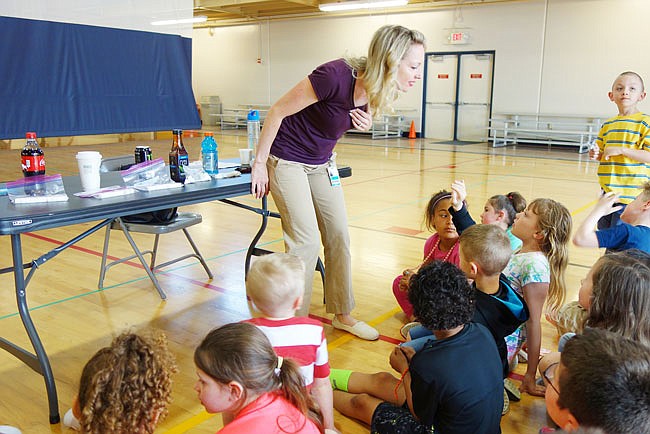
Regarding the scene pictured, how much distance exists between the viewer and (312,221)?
256 centimetres

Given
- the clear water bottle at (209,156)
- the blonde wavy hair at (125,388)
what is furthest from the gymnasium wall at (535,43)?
the blonde wavy hair at (125,388)

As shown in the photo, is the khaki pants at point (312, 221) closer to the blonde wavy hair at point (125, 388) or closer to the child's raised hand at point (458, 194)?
the child's raised hand at point (458, 194)

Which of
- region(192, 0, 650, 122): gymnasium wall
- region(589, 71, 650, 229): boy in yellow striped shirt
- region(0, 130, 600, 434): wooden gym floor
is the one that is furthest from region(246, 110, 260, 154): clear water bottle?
region(192, 0, 650, 122): gymnasium wall

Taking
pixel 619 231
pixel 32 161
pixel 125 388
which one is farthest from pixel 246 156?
pixel 125 388

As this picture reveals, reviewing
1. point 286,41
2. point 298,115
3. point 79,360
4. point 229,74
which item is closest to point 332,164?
point 298,115

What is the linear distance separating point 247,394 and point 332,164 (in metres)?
1.57

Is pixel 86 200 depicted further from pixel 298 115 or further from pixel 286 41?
pixel 286 41

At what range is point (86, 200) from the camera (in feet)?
7.49

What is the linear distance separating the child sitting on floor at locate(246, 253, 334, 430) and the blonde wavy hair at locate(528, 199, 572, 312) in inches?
44.6

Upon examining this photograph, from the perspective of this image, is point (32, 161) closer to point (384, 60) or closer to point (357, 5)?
point (384, 60)

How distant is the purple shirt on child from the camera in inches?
92.3

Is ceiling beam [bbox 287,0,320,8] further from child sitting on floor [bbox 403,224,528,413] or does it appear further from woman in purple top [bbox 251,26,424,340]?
child sitting on floor [bbox 403,224,528,413]

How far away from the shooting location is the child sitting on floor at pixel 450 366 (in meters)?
1.66

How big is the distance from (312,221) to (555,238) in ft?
3.41
